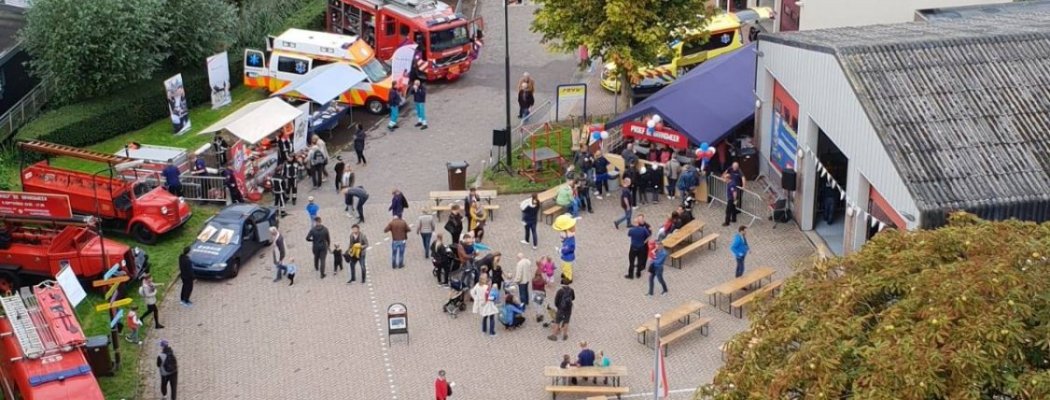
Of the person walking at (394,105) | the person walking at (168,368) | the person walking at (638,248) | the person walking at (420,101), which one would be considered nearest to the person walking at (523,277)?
the person walking at (638,248)

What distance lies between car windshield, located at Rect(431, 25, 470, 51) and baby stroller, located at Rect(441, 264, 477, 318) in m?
16.3

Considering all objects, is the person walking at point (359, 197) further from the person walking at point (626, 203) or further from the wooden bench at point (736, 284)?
the wooden bench at point (736, 284)

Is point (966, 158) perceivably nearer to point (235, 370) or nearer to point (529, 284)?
point (529, 284)

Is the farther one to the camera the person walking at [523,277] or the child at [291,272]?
the child at [291,272]

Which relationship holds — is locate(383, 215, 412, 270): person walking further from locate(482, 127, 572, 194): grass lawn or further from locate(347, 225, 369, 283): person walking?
locate(482, 127, 572, 194): grass lawn

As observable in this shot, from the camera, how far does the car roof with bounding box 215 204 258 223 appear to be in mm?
33156

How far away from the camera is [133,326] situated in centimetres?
2939

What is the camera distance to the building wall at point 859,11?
133 feet

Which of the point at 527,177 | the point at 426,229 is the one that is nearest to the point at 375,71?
the point at 527,177

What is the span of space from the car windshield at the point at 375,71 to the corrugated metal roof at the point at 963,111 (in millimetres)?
15912

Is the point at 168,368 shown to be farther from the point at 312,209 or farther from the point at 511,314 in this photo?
the point at 312,209

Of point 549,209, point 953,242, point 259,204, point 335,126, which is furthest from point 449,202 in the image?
point 953,242

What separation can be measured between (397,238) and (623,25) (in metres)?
9.26

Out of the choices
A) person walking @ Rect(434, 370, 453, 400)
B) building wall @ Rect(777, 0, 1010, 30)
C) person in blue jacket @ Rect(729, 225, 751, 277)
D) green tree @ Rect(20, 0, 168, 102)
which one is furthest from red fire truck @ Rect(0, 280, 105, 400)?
building wall @ Rect(777, 0, 1010, 30)
